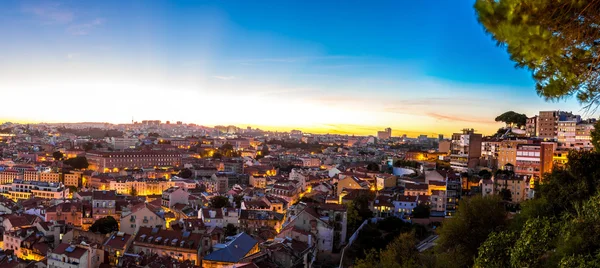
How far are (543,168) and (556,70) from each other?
1788cm

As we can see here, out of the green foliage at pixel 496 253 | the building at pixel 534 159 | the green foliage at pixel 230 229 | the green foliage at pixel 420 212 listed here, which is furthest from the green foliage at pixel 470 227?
the building at pixel 534 159

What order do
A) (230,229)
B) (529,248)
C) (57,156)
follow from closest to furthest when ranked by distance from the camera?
(529,248) < (230,229) < (57,156)

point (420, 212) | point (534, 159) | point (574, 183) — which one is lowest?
point (420, 212)

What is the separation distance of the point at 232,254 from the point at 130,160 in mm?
27327

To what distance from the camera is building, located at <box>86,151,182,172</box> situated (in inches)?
1351

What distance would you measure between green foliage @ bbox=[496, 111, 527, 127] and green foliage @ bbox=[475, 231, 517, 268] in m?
24.9

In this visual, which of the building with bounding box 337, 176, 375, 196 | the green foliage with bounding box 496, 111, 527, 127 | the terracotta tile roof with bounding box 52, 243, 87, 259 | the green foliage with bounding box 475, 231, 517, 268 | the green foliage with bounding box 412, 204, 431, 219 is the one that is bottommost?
the terracotta tile roof with bounding box 52, 243, 87, 259

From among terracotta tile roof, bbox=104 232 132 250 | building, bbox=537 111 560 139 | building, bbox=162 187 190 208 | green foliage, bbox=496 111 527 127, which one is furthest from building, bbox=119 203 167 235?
green foliage, bbox=496 111 527 127

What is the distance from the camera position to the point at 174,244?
476 inches

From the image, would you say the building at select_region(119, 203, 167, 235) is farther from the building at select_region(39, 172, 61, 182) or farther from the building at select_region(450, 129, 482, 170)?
the building at select_region(450, 129, 482, 170)

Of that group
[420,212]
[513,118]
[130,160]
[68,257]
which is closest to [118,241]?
[68,257]

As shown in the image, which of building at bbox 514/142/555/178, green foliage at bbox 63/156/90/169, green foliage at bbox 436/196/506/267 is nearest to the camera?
green foliage at bbox 436/196/506/267

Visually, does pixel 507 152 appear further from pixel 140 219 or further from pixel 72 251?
pixel 72 251

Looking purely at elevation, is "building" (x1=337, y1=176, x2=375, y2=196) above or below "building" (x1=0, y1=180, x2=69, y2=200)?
above
